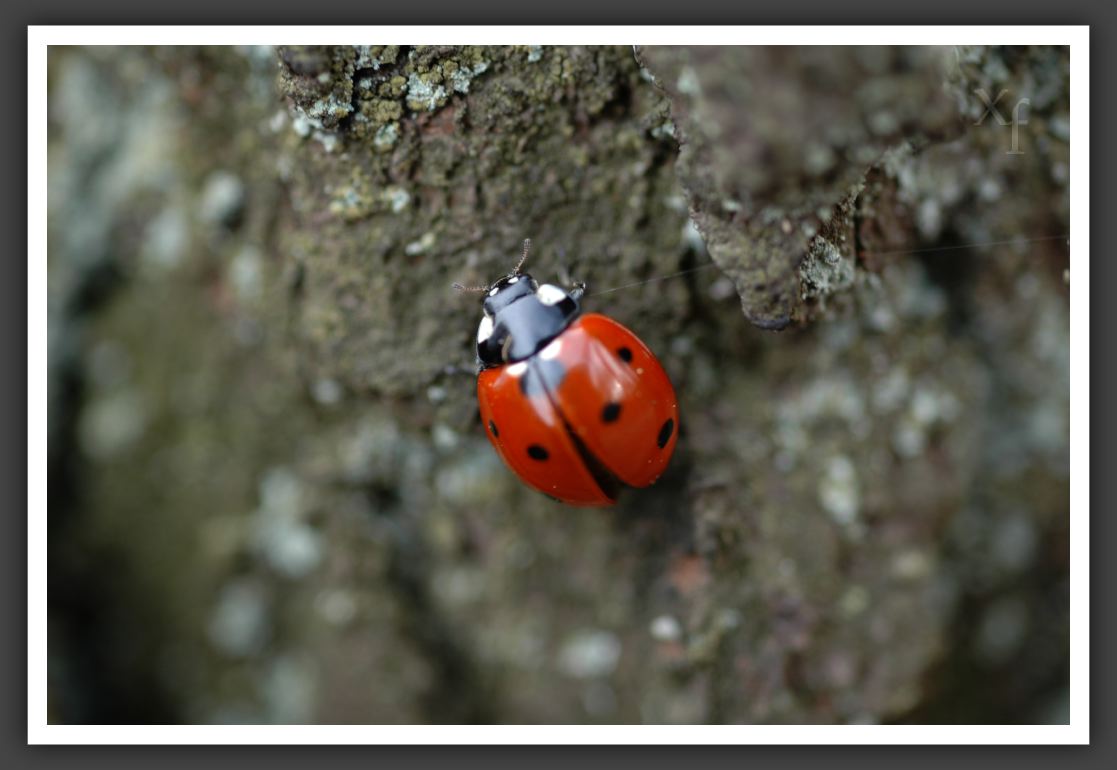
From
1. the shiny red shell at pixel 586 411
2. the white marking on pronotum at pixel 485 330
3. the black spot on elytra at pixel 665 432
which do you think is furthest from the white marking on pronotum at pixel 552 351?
the black spot on elytra at pixel 665 432

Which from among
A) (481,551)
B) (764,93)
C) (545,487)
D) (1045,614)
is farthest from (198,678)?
(1045,614)

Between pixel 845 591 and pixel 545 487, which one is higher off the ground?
pixel 545 487

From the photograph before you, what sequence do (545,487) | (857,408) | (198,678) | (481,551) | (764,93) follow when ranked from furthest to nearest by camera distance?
(198,678) → (481,551) → (857,408) → (545,487) → (764,93)

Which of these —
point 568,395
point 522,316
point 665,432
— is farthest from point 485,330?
point 665,432

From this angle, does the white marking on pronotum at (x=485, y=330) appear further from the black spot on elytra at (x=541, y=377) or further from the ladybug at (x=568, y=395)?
the black spot on elytra at (x=541, y=377)

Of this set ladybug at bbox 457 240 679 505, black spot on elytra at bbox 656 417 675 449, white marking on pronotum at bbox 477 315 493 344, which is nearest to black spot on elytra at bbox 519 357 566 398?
ladybug at bbox 457 240 679 505

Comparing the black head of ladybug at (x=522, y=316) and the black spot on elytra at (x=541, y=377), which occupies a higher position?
the black head of ladybug at (x=522, y=316)

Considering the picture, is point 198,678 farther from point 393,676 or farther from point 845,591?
point 845,591
